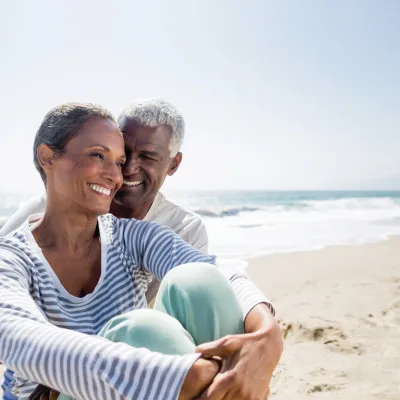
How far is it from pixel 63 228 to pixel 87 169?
0.96 feet

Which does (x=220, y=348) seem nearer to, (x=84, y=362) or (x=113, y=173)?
(x=84, y=362)

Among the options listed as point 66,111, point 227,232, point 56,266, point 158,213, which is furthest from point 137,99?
point 227,232

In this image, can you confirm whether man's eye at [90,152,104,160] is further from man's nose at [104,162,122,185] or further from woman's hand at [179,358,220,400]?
woman's hand at [179,358,220,400]

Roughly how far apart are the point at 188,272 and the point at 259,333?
1.08ft

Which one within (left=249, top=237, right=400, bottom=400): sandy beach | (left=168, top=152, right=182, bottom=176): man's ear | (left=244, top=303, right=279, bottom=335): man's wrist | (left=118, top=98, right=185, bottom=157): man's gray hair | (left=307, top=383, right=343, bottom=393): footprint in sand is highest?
(left=118, top=98, right=185, bottom=157): man's gray hair

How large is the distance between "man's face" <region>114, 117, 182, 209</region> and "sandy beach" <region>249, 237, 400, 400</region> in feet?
5.48

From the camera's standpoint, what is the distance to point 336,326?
13.4 feet

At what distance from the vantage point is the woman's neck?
1.89 meters

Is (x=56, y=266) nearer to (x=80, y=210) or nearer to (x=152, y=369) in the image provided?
A: (x=80, y=210)

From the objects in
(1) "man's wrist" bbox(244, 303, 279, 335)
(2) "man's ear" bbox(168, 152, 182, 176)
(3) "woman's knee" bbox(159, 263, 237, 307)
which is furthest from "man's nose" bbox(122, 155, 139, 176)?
(1) "man's wrist" bbox(244, 303, 279, 335)

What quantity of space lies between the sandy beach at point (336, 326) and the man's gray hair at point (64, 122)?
221cm

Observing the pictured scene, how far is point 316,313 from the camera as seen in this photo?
4594 millimetres

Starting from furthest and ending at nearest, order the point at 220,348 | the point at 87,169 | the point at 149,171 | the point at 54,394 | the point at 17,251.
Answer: the point at 149,171, the point at 87,169, the point at 17,251, the point at 54,394, the point at 220,348

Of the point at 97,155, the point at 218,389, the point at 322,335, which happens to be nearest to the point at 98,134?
the point at 97,155
